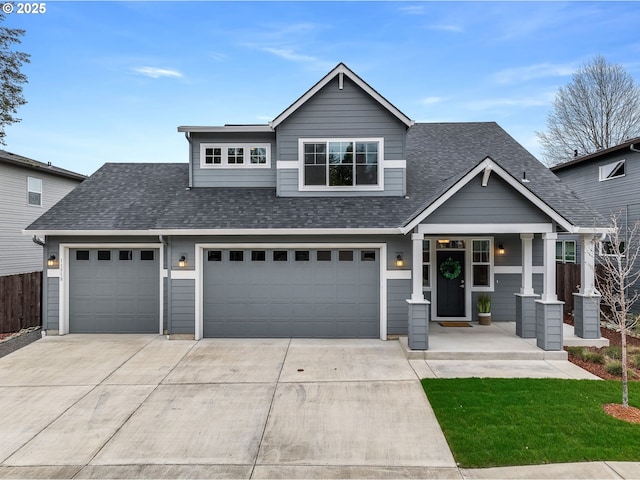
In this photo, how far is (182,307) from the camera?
9.09 metres

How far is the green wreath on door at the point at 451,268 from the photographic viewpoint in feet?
34.2

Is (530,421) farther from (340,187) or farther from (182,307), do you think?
(182,307)

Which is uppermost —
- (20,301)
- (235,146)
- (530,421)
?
(235,146)

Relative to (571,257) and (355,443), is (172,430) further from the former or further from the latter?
(571,257)

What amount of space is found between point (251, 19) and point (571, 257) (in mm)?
15898

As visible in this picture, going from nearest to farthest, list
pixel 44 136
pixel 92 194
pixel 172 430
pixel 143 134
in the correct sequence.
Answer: pixel 172 430, pixel 92 194, pixel 44 136, pixel 143 134

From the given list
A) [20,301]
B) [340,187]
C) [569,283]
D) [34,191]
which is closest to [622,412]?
[340,187]

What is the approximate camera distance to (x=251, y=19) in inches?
490

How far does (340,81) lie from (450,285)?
675 centimetres

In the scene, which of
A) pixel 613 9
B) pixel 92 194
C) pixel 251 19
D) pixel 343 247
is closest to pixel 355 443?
pixel 343 247

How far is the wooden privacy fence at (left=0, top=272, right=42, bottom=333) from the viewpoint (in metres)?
9.80

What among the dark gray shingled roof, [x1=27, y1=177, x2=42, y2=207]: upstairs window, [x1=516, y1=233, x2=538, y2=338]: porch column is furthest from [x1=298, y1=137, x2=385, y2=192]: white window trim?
[x1=27, y1=177, x2=42, y2=207]: upstairs window

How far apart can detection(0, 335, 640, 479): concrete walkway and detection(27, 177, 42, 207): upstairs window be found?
32.7ft

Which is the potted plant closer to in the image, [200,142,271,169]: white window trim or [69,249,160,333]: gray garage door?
[200,142,271,169]: white window trim
